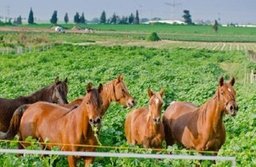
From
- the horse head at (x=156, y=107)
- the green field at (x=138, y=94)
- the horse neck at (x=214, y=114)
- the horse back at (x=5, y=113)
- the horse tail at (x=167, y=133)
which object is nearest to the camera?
the green field at (x=138, y=94)

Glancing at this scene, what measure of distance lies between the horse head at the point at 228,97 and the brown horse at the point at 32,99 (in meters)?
4.32

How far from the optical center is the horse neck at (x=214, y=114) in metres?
11.2

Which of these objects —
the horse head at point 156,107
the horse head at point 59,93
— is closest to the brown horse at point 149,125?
the horse head at point 156,107

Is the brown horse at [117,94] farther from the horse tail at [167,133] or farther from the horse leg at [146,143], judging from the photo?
the horse leg at [146,143]

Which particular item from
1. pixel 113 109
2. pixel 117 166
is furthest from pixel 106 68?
pixel 117 166

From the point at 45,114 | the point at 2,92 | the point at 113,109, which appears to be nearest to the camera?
the point at 45,114

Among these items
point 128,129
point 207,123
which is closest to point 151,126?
point 207,123

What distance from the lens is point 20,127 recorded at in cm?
1229

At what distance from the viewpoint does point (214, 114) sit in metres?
11.3

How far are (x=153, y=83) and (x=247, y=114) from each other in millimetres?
8238

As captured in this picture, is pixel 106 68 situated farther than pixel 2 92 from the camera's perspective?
Yes

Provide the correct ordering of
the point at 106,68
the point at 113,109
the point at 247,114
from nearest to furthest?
the point at 247,114 < the point at 113,109 < the point at 106,68

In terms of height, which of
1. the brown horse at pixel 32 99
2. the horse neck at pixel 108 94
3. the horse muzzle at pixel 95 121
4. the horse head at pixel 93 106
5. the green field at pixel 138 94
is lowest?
the green field at pixel 138 94

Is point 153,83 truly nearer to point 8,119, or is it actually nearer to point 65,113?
point 8,119
